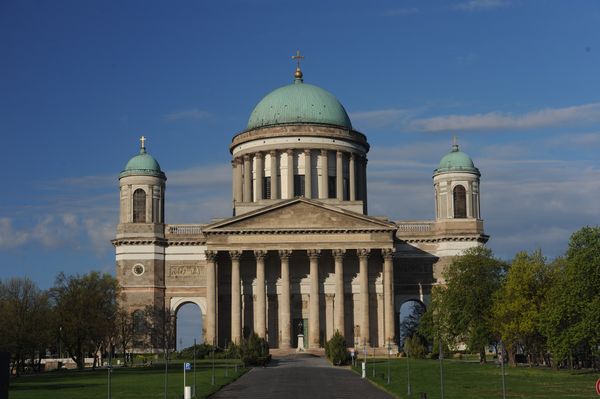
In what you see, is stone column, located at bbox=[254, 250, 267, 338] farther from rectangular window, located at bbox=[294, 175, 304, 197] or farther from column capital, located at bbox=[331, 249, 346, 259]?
rectangular window, located at bbox=[294, 175, 304, 197]

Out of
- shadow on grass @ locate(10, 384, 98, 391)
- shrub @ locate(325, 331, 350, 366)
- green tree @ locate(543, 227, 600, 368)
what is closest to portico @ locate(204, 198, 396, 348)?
shrub @ locate(325, 331, 350, 366)

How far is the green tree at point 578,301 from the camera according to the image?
62434 millimetres

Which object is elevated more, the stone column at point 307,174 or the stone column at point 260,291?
the stone column at point 307,174

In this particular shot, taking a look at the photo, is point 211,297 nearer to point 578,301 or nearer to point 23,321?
point 23,321

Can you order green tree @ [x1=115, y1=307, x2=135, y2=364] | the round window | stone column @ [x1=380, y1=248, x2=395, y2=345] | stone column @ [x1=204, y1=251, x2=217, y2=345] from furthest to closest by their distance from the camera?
the round window → stone column @ [x1=204, y1=251, x2=217, y2=345] → stone column @ [x1=380, y1=248, x2=395, y2=345] → green tree @ [x1=115, y1=307, x2=135, y2=364]

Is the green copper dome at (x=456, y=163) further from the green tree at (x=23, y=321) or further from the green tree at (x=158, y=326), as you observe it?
the green tree at (x=23, y=321)

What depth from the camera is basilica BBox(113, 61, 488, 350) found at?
103188 mm

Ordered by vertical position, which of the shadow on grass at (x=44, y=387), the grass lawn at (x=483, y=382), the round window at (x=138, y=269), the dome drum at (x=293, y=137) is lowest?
the grass lawn at (x=483, y=382)

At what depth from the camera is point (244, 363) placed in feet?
267

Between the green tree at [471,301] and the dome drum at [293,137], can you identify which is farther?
the dome drum at [293,137]

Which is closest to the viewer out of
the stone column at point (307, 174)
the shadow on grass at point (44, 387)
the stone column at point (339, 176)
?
the shadow on grass at point (44, 387)

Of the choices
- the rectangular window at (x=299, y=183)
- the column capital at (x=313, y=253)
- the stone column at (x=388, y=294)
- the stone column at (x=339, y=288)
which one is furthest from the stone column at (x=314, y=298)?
the rectangular window at (x=299, y=183)

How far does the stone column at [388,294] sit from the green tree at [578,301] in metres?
35.8

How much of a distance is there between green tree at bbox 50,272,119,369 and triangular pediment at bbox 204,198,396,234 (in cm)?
1651
